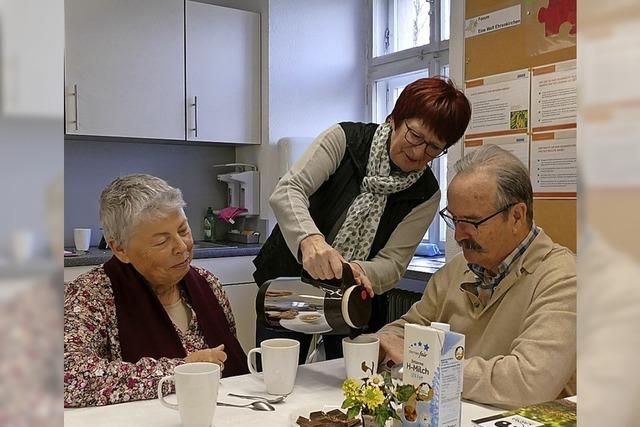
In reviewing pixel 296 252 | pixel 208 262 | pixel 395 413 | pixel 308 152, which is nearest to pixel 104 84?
pixel 208 262

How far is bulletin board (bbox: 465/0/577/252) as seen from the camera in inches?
71.1

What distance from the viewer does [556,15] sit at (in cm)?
183

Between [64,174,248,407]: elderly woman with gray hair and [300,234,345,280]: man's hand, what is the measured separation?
0.27m

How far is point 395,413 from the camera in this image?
975 mm

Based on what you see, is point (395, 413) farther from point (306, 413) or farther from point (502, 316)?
point (502, 316)

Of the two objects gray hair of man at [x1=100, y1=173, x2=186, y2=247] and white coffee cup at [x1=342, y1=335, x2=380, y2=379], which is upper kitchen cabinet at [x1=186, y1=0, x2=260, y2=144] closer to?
gray hair of man at [x1=100, y1=173, x2=186, y2=247]

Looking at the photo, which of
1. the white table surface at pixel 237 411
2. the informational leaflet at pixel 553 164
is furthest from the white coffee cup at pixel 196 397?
the informational leaflet at pixel 553 164

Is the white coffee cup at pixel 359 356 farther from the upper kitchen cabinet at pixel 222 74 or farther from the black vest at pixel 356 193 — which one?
the upper kitchen cabinet at pixel 222 74

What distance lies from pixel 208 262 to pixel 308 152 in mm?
1484

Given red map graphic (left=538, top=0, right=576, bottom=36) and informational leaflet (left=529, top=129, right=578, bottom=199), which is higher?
red map graphic (left=538, top=0, right=576, bottom=36)

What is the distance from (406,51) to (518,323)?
7.93ft

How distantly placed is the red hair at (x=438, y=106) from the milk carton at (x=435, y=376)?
81 centimetres
